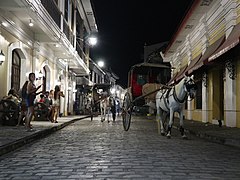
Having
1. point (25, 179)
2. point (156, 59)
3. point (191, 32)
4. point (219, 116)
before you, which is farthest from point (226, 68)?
point (156, 59)

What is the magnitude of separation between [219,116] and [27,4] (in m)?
10.3

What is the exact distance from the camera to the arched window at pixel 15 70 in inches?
627

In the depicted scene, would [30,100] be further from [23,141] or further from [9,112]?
[23,141]

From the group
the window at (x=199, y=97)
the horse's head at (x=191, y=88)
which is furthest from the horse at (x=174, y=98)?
the window at (x=199, y=97)

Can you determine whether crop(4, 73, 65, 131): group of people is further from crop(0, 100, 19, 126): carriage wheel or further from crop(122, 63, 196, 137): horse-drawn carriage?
crop(122, 63, 196, 137): horse-drawn carriage

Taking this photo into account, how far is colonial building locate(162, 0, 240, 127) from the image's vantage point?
13.9 m

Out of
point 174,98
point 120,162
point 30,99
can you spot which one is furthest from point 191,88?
point 30,99

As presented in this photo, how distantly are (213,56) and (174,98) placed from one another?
3078mm

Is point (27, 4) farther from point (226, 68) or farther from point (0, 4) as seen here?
point (226, 68)

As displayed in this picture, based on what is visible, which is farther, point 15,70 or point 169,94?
point 15,70

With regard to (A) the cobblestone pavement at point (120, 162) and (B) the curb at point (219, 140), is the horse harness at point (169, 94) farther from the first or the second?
(A) the cobblestone pavement at point (120, 162)

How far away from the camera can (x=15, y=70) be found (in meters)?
16.3

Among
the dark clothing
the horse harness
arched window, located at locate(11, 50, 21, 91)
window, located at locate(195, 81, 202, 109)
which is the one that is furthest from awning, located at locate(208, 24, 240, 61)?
arched window, located at locate(11, 50, 21, 91)

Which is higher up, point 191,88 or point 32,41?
point 32,41
